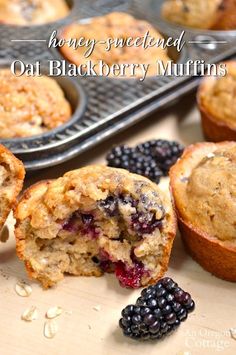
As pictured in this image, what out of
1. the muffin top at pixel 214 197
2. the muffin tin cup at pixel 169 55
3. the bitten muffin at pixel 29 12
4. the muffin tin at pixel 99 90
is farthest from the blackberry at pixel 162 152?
the bitten muffin at pixel 29 12

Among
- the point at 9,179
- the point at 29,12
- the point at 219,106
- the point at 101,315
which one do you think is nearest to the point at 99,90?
the point at 219,106

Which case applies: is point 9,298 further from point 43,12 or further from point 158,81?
point 43,12

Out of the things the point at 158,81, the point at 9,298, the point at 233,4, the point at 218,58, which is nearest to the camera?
the point at 9,298

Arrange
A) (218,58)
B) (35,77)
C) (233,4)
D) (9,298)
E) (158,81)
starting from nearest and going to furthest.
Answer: (9,298)
(35,77)
(158,81)
(218,58)
(233,4)

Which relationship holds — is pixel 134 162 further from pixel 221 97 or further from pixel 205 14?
pixel 205 14

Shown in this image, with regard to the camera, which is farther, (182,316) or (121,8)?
(121,8)

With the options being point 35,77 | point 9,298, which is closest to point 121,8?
point 35,77
